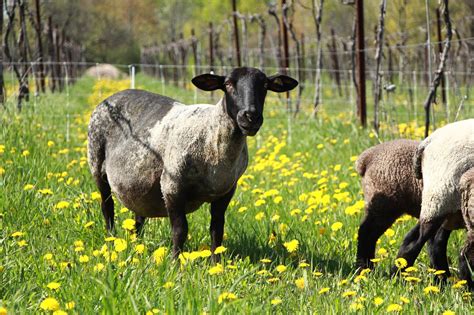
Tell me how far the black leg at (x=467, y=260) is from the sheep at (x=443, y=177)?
207mm

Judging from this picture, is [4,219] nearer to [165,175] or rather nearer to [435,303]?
[165,175]

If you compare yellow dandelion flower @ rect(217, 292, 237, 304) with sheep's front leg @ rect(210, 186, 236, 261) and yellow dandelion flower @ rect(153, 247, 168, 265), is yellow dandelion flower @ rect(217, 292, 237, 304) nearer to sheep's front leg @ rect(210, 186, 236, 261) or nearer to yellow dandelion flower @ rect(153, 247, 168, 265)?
yellow dandelion flower @ rect(153, 247, 168, 265)

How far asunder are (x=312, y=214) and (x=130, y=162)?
165cm

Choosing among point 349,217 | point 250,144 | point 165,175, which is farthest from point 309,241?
point 250,144

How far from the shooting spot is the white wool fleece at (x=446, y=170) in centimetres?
427

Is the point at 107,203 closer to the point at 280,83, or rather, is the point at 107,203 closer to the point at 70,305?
the point at 280,83

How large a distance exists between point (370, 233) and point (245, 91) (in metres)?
1.38

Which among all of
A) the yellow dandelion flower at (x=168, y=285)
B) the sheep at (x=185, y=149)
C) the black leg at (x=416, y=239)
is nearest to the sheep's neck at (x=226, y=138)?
the sheep at (x=185, y=149)

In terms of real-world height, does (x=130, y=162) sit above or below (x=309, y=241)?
above

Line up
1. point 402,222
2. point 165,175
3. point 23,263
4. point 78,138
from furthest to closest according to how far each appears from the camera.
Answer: point 78,138, point 402,222, point 165,175, point 23,263

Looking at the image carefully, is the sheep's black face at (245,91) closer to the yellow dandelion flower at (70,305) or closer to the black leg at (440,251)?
the black leg at (440,251)

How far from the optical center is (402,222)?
573cm

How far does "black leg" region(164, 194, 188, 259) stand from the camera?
4.81 meters

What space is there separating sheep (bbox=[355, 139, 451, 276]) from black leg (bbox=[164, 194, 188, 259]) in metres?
1.26
